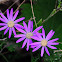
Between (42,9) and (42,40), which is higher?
(42,9)

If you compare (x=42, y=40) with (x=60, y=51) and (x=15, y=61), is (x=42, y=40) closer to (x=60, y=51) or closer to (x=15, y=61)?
(x=60, y=51)

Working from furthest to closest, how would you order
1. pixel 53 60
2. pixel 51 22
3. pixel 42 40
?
pixel 51 22, pixel 53 60, pixel 42 40

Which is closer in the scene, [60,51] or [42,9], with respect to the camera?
[60,51]

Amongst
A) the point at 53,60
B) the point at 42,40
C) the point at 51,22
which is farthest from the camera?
the point at 51,22

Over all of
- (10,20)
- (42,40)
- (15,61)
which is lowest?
(15,61)

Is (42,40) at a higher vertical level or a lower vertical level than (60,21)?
lower

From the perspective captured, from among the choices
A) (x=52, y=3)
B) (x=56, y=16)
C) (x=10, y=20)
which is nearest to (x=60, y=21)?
(x=56, y=16)

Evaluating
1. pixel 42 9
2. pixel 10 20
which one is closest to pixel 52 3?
pixel 42 9

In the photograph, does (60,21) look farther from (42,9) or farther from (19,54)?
(19,54)

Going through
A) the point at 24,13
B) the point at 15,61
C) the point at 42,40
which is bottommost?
the point at 15,61
